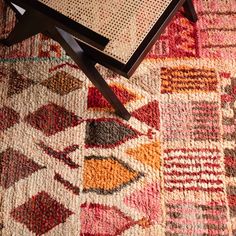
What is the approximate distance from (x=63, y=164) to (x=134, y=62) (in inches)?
16.7

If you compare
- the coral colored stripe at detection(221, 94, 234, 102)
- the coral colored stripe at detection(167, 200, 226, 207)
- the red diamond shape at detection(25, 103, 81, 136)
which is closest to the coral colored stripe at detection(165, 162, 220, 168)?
the coral colored stripe at detection(167, 200, 226, 207)

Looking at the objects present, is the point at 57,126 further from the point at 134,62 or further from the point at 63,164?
the point at 134,62

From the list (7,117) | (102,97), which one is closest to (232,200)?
(102,97)

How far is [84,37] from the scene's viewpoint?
846 millimetres

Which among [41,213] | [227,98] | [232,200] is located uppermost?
[41,213]

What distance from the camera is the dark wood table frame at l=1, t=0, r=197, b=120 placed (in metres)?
0.86

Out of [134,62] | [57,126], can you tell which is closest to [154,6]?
[134,62]

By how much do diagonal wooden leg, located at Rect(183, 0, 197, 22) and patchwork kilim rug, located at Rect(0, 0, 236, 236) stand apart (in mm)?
20

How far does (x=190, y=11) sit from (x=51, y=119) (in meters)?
0.57

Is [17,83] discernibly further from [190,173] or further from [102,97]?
[190,173]

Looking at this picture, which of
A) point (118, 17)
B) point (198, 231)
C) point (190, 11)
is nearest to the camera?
point (118, 17)

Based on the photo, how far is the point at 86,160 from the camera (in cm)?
121

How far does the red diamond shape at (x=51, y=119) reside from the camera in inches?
49.4

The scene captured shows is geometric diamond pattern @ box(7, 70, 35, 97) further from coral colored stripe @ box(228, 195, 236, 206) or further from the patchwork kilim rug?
coral colored stripe @ box(228, 195, 236, 206)
